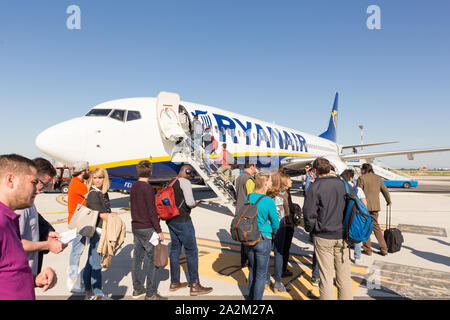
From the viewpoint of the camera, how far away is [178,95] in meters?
10.2

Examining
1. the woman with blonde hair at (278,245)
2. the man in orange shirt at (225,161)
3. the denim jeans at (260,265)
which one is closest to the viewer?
the denim jeans at (260,265)

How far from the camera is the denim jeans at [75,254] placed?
4.05 m

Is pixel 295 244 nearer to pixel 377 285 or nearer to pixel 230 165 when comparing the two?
pixel 377 285

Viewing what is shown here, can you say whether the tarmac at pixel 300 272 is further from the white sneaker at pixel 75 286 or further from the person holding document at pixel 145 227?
the person holding document at pixel 145 227

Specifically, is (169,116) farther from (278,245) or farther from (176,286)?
(278,245)

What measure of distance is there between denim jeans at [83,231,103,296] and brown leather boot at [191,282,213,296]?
1.29 m

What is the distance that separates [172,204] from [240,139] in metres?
8.80

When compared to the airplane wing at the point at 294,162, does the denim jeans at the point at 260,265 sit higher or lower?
lower

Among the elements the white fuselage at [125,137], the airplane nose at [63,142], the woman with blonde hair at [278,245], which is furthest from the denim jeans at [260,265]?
the airplane nose at [63,142]

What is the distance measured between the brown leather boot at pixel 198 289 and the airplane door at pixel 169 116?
624 centimetres

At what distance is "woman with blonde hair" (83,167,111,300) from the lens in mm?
3695

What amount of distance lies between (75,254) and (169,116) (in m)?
6.54

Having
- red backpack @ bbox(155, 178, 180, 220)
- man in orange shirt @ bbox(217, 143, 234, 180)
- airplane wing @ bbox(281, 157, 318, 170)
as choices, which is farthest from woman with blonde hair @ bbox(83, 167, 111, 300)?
airplane wing @ bbox(281, 157, 318, 170)
